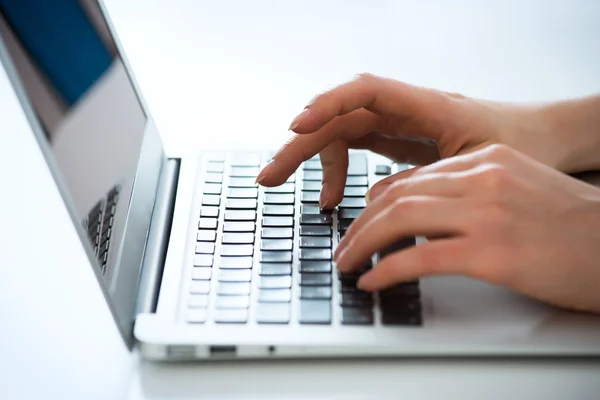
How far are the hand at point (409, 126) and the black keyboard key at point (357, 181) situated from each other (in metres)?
0.02

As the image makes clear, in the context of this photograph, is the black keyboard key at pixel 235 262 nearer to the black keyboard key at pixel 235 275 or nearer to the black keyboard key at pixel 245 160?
the black keyboard key at pixel 235 275

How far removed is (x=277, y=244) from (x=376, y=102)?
0.16 m

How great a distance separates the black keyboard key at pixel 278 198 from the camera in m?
0.63

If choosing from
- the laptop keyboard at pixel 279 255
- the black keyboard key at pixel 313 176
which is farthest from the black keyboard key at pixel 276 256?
the black keyboard key at pixel 313 176

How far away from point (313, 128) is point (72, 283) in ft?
0.83

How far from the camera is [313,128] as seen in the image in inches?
23.5

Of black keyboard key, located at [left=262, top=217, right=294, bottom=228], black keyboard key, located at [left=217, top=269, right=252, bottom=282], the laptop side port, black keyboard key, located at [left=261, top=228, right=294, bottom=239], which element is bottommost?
the laptop side port

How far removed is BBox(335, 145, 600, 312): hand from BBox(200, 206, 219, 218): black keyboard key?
128mm

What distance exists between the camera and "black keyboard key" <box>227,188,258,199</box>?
2.10ft

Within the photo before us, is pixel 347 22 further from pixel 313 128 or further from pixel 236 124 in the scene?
pixel 313 128

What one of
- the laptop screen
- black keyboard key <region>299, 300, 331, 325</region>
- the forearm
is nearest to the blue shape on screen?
the laptop screen

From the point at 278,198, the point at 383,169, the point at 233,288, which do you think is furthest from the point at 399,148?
the point at 233,288

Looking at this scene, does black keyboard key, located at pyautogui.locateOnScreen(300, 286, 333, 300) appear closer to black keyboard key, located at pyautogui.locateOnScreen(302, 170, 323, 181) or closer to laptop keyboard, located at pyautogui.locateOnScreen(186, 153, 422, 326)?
laptop keyboard, located at pyautogui.locateOnScreen(186, 153, 422, 326)

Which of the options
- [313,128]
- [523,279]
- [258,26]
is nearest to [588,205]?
[523,279]
